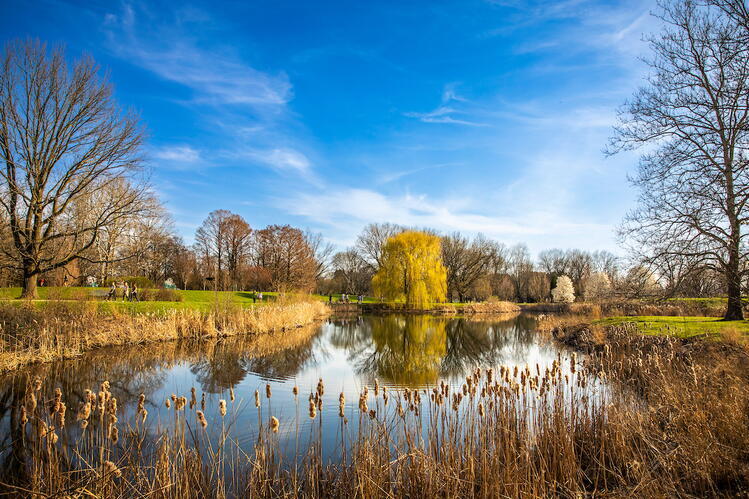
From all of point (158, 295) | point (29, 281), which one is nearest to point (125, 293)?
point (158, 295)

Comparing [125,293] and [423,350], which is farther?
[125,293]

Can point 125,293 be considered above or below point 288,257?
below

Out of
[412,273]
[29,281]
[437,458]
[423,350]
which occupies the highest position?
[412,273]

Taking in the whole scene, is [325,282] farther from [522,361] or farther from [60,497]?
[60,497]

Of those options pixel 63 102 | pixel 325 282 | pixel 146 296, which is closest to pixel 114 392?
pixel 63 102

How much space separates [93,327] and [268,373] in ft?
23.8

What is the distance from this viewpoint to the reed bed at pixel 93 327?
11.3 m

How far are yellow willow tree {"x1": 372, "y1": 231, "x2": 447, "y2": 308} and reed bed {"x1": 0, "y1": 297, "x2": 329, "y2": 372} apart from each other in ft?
66.0

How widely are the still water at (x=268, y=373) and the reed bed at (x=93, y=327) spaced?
0.64m

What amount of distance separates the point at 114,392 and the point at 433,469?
807 centimetres

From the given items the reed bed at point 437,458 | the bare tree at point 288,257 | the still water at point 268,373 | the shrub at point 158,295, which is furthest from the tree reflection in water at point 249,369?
the bare tree at point 288,257

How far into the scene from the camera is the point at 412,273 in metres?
40.4

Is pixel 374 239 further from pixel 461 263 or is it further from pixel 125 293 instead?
pixel 125 293

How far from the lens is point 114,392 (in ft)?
28.8
